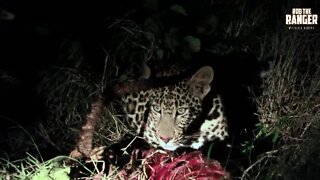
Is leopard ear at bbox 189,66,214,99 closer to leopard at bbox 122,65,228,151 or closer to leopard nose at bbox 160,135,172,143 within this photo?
leopard at bbox 122,65,228,151

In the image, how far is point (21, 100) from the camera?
15.4 ft

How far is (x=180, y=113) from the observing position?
4.39 metres

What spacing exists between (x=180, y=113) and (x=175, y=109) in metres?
0.04

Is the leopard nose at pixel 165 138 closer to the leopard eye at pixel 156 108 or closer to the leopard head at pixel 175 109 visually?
the leopard head at pixel 175 109

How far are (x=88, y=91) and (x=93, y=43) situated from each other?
35 cm

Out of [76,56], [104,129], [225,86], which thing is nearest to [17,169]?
[104,129]

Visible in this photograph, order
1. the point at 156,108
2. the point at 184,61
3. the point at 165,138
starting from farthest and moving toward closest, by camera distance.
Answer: the point at 184,61, the point at 156,108, the point at 165,138

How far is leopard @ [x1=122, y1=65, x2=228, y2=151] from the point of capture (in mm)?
4371

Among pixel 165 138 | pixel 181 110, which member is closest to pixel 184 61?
pixel 181 110

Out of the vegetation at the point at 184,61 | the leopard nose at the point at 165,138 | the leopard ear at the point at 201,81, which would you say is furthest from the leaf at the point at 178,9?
the leopard nose at the point at 165,138

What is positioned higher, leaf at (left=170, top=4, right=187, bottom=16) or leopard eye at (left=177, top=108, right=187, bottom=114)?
leaf at (left=170, top=4, right=187, bottom=16)

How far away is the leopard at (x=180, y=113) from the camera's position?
4371mm

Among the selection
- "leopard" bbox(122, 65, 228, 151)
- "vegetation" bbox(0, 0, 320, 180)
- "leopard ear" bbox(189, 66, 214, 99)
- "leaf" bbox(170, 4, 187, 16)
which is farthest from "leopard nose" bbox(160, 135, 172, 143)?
"leaf" bbox(170, 4, 187, 16)

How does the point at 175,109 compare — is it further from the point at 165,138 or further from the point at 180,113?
the point at 165,138
